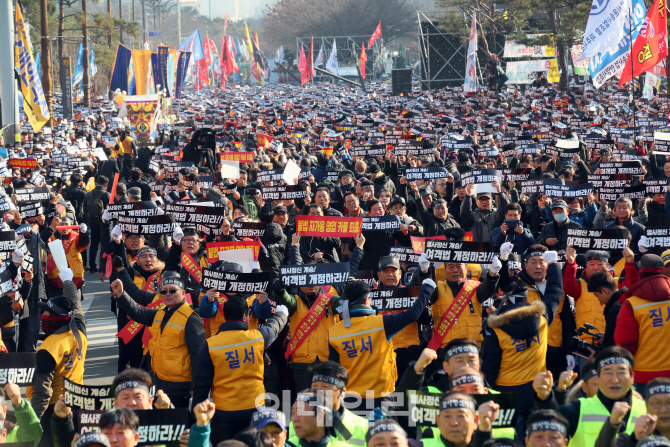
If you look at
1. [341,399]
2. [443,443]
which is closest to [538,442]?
[443,443]

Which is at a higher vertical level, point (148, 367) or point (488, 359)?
point (488, 359)

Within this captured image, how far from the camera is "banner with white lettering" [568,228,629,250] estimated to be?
25.7 ft

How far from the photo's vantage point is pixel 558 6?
37219mm

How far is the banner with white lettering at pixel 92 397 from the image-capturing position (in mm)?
5266

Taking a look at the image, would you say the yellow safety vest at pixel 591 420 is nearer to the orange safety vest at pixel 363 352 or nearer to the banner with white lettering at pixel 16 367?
the orange safety vest at pixel 363 352

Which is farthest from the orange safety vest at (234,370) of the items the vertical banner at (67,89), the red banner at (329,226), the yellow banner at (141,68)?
the vertical banner at (67,89)

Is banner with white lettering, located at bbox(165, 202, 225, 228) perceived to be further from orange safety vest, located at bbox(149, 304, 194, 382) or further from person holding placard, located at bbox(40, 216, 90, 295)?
Result: orange safety vest, located at bbox(149, 304, 194, 382)

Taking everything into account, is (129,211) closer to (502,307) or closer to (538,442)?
(502,307)

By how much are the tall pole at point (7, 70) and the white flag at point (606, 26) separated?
63.0ft

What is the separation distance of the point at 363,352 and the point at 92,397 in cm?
183

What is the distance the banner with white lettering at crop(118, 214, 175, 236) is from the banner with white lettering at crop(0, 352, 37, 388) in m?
3.40

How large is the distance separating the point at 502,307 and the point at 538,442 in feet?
6.92

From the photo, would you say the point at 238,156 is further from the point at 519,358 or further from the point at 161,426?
the point at 161,426

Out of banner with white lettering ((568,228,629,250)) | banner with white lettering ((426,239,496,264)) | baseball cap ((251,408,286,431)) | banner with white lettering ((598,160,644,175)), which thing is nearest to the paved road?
banner with white lettering ((426,239,496,264))
